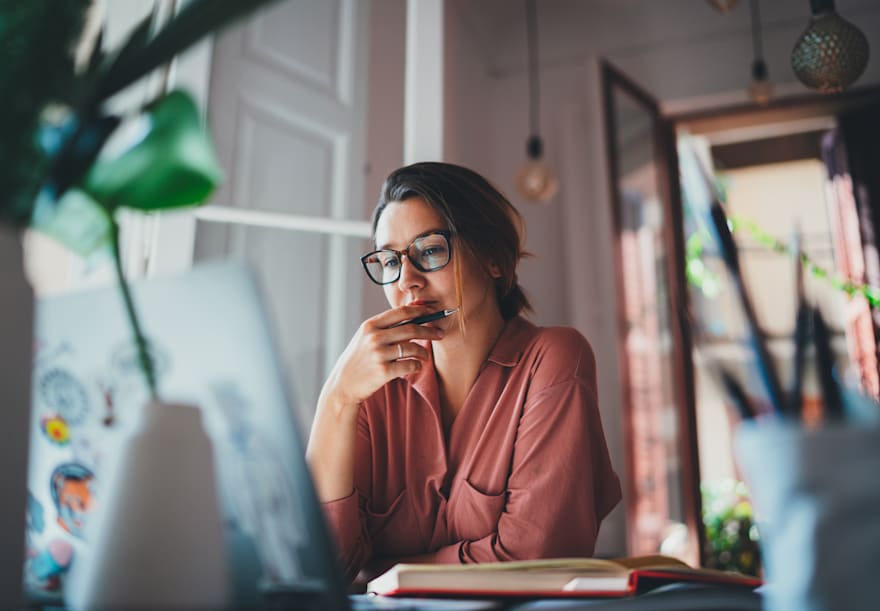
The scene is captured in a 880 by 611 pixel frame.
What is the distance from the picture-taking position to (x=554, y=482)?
0.92 m

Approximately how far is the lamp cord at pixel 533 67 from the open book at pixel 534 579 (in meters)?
3.69

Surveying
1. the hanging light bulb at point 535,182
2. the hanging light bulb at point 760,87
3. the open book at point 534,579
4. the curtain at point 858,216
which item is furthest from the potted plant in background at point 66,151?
the curtain at point 858,216

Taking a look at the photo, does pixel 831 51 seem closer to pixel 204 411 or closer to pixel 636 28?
pixel 204 411

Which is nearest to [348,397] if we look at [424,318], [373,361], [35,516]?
[373,361]

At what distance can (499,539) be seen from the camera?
2.96ft

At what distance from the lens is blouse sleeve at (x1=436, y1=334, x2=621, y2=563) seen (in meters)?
0.89

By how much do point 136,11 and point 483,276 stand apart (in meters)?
1.28

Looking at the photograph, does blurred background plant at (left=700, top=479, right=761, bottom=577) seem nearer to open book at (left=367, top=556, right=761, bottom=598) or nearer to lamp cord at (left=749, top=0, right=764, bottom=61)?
lamp cord at (left=749, top=0, right=764, bottom=61)

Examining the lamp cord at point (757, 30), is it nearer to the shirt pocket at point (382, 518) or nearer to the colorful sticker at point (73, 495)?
the shirt pocket at point (382, 518)

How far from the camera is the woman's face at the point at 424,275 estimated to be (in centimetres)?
117

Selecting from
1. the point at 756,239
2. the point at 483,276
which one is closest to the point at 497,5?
the point at 756,239

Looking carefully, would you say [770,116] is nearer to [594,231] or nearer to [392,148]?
[594,231]

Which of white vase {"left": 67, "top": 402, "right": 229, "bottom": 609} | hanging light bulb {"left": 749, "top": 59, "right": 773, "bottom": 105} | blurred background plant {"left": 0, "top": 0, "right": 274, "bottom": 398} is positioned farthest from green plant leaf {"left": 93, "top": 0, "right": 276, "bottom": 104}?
hanging light bulb {"left": 749, "top": 59, "right": 773, "bottom": 105}

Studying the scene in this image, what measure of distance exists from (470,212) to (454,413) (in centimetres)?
34
